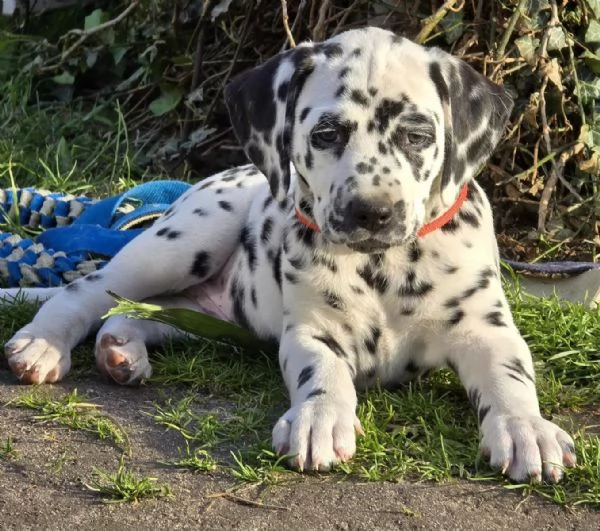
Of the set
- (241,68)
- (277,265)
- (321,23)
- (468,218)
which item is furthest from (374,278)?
(241,68)

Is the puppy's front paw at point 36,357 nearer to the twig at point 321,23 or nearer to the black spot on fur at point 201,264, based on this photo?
the black spot on fur at point 201,264

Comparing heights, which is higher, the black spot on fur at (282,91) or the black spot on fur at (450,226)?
the black spot on fur at (282,91)

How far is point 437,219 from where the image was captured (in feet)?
14.2

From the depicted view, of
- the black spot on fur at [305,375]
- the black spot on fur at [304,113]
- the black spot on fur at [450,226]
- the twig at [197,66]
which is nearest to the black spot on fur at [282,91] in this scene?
the black spot on fur at [304,113]

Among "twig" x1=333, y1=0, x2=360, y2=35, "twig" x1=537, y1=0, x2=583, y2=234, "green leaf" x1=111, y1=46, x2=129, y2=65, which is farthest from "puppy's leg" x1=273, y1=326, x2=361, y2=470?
"green leaf" x1=111, y1=46, x2=129, y2=65

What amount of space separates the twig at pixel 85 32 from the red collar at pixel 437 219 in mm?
3926

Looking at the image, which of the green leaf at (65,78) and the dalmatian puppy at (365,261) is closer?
the dalmatian puppy at (365,261)

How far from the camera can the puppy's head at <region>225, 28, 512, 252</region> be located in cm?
395

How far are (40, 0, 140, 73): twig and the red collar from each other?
393 centimetres

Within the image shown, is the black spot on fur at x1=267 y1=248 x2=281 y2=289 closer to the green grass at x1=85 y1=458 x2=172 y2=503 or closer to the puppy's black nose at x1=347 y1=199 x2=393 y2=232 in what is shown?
the puppy's black nose at x1=347 y1=199 x2=393 y2=232

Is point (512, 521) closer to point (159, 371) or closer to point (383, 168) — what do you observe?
point (383, 168)

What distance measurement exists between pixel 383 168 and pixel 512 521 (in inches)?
49.7

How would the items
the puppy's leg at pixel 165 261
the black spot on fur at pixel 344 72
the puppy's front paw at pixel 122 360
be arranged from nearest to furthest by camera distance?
the black spot on fur at pixel 344 72, the puppy's front paw at pixel 122 360, the puppy's leg at pixel 165 261

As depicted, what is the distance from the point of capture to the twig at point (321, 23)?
21.2ft
